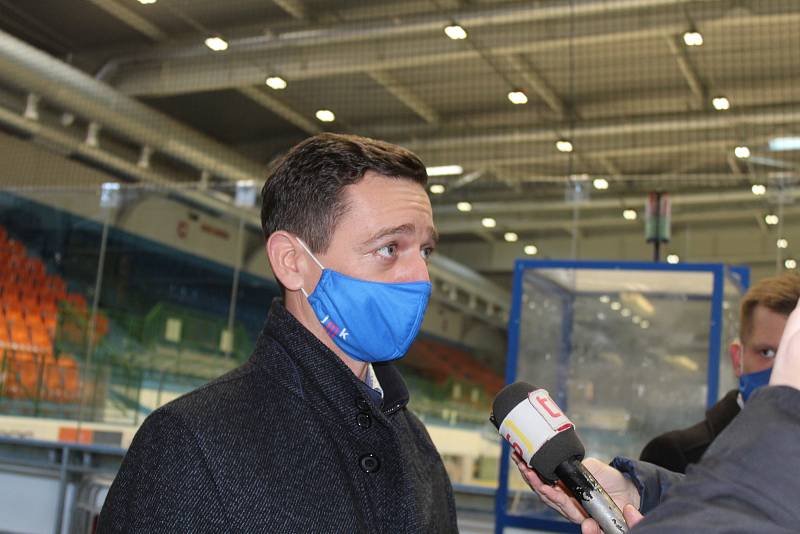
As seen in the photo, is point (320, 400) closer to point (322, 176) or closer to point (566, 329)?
point (322, 176)

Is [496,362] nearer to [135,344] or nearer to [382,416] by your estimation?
[135,344]

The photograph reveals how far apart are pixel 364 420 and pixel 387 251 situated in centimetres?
27

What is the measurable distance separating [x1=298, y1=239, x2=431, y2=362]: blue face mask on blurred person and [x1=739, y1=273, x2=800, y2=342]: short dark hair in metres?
1.28

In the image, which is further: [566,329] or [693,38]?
[693,38]

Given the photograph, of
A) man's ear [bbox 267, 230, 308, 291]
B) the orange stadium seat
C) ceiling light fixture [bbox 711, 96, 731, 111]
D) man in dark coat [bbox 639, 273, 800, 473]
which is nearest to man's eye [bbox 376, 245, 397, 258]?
man's ear [bbox 267, 230, 308, 291]

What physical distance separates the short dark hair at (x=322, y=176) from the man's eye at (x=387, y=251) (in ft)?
0.26

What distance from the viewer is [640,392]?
4.32m

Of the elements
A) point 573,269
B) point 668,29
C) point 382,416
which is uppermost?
Answer: point 668,29

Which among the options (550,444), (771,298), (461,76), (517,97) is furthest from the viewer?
(517,97)

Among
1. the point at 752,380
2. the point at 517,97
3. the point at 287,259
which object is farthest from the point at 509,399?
the point at 517,97

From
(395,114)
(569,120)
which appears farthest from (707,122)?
(395,114)

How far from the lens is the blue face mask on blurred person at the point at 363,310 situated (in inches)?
57.2

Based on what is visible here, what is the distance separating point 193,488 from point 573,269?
330 centimetres

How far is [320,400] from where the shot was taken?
52.4 inches
